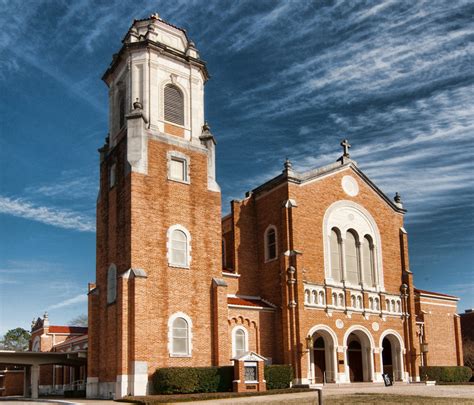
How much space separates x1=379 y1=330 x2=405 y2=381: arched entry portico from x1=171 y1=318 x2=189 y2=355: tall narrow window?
14.5 metres

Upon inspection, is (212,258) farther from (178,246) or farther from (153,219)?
(153,219)

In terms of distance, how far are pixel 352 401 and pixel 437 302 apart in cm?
2477

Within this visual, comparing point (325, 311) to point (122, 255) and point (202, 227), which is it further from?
point (122, 255)

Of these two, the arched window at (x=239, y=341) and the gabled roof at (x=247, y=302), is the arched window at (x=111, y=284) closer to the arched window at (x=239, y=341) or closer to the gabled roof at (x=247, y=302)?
the gabled roof at (x=247, y=302)

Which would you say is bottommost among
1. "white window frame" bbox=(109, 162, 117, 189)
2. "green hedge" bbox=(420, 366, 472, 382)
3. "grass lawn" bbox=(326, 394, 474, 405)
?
"green hedge" bbox=(420, 366, 472, 382)

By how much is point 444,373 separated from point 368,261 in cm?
969

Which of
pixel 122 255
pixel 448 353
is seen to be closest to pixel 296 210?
pixel 122 255

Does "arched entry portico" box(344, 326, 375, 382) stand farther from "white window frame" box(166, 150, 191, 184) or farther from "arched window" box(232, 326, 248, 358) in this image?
"white window frame" box(166, 150, 191, 184)

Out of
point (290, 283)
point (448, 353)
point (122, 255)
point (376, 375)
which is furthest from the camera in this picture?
point (448, 353)

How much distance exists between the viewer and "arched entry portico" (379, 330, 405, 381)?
132ft

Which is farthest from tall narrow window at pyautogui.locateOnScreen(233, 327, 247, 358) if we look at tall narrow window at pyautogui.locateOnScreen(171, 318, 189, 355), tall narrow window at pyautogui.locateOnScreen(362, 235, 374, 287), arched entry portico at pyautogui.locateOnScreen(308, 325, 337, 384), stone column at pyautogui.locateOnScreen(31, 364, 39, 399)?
stone column at pyautogui.locateOnScreen(31, 364, 39, 399)

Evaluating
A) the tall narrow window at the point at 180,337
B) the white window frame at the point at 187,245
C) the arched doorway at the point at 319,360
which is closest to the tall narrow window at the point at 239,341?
the tall narrow window at the point at 180,337

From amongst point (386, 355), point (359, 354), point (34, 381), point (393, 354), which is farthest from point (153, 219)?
point (386, 355)

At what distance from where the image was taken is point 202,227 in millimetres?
33750
